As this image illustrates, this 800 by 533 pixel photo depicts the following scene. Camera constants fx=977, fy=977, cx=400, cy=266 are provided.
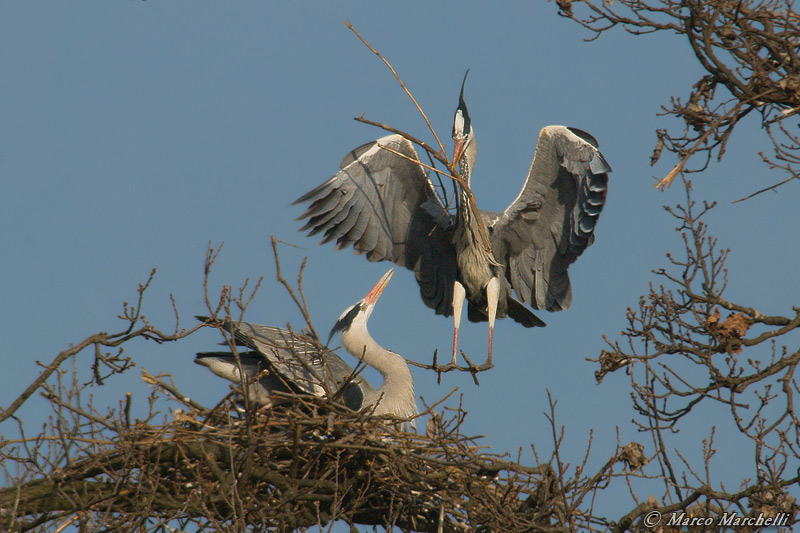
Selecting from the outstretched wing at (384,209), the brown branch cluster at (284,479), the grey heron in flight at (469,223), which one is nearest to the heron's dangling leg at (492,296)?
the grey heron in flight at (469,223)

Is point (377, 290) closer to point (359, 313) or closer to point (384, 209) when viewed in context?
point (359, 313)

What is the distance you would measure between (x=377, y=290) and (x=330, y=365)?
1.00 metres

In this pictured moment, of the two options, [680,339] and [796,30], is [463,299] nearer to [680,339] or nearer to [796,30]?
[680,339]

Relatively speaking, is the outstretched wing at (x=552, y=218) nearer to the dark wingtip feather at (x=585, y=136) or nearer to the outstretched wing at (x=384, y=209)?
the dark wingtip feather at (x=585, y=136)

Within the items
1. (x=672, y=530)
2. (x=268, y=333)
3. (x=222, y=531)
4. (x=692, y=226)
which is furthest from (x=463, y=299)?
(x=222, y=531)

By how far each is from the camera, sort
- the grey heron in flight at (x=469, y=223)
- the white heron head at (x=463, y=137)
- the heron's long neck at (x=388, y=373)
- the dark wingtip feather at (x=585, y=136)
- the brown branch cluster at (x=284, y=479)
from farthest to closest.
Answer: the white heron head at (x=463, y=137)
the grey heron in flight at (x=469, y=223)
the dark wingtip feather at (x=585, y=136)
the heron's long neck at (x=388, y=373)
the brown branch cluster at (x=284, y=479)

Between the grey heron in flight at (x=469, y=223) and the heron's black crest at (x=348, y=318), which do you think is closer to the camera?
the grey heron in flight at (x=469, y=223)

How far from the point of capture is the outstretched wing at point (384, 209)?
24.7ft

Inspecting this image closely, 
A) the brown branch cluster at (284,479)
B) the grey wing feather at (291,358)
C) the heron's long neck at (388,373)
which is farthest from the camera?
the heron's long neck at (388,373)

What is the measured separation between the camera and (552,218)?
25.8ft

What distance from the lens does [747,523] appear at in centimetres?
490

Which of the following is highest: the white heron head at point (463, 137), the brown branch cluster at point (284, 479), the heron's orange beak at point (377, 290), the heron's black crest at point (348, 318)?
the white heron head at point (463, 137)

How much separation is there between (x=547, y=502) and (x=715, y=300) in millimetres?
1487

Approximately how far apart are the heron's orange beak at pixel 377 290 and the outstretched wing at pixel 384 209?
15 centimetres
